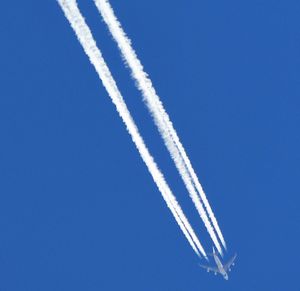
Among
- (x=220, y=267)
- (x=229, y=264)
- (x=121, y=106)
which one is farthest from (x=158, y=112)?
(x=229, y=264)

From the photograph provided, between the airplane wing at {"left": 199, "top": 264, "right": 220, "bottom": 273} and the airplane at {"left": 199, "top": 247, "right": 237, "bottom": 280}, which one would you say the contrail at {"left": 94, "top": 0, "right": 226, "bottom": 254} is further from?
the airplane wing at {"left": 199, "top": 264, "right": 220, "bottom": 273}

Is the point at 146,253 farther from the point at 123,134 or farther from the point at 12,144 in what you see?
the point at 12,144

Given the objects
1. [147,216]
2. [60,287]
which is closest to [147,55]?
[147,216]

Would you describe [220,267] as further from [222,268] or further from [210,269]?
[210,269]

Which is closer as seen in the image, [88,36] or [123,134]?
[88,36]

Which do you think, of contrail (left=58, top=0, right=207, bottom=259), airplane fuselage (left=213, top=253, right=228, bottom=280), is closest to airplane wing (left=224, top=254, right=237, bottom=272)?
airplane fuselage (left=213, top=253, right=228, bottom=280)
